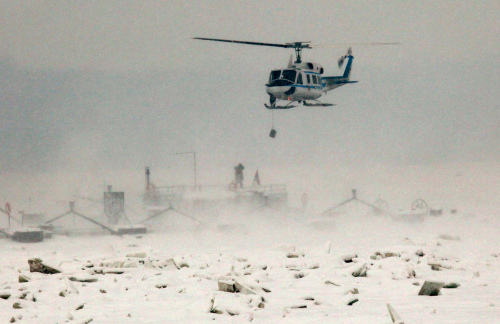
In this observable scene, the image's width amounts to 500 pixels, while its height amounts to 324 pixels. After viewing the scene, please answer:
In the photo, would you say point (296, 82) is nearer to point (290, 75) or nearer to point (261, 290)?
point (290, 75)

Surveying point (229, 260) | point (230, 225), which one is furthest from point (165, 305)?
point (230, 225)

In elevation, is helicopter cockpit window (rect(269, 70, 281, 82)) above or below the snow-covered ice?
above

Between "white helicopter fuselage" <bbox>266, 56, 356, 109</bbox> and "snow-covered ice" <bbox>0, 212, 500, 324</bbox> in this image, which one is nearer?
"snow-covered ice" <bbox>0, 212, 500, 324</bbox>

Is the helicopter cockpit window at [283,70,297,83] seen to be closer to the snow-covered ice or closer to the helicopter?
the helicopter

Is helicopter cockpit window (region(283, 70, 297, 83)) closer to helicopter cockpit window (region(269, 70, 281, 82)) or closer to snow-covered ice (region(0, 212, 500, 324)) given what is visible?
helicopter cockpit window (region(269, 70, 281, 82))

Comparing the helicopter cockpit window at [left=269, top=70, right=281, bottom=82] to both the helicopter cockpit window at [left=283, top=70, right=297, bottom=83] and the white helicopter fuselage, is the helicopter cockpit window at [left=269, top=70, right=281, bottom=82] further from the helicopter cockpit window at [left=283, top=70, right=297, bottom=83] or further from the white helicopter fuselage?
the helicopter cockpit window at [left=283, top=70, right=297, bottom=83]

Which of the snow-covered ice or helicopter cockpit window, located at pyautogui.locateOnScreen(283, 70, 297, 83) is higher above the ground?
helicopter cockpit window, located at pyautogui.locateOnScreen(283, 70, 297, 83)

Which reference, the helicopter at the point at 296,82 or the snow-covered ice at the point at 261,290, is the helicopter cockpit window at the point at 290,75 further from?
the snow-covered ice at the point at 261,290

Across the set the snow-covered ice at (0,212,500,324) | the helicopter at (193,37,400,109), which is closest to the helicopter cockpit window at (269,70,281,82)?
the helicopter at (193,37,400,109)

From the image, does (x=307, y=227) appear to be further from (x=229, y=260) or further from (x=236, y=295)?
(x=236, y=295)

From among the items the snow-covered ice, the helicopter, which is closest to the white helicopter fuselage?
the helicopter

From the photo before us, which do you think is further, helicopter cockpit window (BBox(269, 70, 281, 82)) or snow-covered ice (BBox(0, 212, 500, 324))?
helicopter cockpit window (BBox(269, 70, 281, 82))
